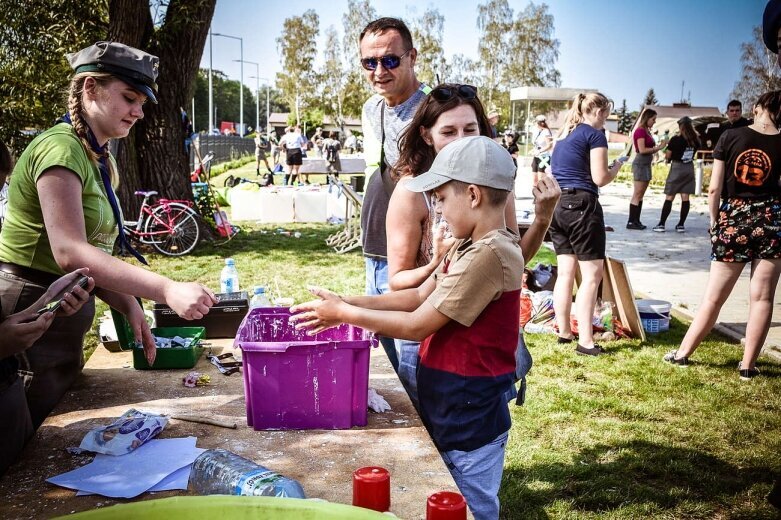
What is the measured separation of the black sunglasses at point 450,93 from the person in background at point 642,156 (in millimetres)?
9556

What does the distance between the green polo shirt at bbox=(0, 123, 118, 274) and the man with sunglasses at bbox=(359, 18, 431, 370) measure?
118cm

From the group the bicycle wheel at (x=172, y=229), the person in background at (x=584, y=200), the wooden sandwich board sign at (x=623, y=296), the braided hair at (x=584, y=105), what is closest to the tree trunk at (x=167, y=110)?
the bicycle wheel at (x=172, y=229)

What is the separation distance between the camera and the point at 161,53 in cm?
1017

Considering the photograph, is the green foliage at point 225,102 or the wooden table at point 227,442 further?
the green foliage at point 225,102

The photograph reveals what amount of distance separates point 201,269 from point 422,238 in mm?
7046

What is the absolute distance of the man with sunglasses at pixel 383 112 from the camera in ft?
9.85

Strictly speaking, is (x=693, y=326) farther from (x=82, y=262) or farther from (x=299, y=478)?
(x=82, y=262)

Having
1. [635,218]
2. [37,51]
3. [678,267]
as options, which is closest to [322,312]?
[678,267]

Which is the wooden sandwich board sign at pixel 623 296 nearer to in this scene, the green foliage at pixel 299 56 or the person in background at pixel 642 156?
the person in background at pixel 642 156

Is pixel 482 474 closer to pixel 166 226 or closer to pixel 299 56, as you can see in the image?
pixel 166 226

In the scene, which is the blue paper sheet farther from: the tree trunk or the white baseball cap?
the tree trunk

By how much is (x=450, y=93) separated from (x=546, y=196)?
56cm

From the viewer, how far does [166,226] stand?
10016 mm

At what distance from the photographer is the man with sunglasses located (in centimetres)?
300
